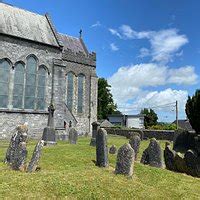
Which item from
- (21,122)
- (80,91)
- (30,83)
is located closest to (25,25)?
(30,83)

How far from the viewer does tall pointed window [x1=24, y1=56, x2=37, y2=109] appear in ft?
90.6

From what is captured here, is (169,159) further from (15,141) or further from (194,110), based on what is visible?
(194,110)

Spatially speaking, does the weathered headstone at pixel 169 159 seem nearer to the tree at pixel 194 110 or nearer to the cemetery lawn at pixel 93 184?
the cemetery lawn at pixel 93 184

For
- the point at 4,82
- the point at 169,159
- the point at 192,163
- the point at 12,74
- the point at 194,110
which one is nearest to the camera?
the point at 192,163

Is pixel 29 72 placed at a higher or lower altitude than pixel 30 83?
higher

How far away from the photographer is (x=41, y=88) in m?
28.7

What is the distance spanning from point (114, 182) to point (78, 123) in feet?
88.8

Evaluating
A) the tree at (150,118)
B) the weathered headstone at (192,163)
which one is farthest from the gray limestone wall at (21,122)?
the tree at (150,118)

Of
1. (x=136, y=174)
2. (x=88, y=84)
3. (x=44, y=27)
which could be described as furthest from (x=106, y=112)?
(x=136, y=174)

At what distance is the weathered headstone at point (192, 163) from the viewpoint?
1147cm

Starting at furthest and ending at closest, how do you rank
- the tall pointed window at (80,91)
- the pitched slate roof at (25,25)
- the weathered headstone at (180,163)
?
the tall pointed window at (80,91) < the pitched slate roof at (25,25) < the weathered headstone at (180,163)

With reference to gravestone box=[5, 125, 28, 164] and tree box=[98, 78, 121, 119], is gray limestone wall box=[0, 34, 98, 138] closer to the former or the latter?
gravestone box=[5, 125, 28, 164]

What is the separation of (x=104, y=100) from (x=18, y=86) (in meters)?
40.0

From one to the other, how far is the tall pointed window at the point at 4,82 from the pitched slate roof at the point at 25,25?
2986mm
